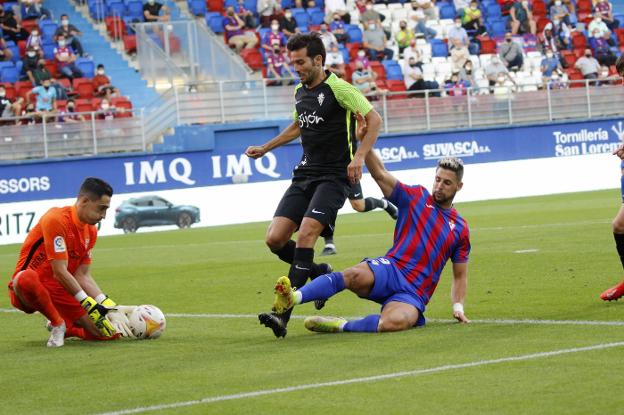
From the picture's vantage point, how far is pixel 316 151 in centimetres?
979

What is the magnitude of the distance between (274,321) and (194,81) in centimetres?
2457

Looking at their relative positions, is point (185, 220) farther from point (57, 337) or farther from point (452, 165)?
point (452, 165)

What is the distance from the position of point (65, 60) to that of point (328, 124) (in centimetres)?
2295

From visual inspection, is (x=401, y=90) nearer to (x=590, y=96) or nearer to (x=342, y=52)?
(x=342, y=52)

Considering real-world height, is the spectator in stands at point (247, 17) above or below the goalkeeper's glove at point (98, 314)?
above

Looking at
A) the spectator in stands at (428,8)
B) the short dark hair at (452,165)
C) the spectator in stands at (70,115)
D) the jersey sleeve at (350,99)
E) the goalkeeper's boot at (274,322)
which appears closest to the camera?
the goalkeeper's boot at (274,322)

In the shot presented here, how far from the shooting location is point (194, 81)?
3266cm

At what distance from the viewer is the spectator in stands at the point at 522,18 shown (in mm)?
38219

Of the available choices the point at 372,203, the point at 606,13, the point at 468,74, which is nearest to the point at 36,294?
the point at 372,203

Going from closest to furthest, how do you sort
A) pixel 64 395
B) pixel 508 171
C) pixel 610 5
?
pixel 64 395 → pixel 508 171 → pixel 610 5

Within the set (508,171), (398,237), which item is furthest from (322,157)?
(508,171)

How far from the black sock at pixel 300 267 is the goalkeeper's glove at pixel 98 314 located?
1428mm

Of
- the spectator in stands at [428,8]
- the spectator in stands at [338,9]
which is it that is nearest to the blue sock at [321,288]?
the spectator in stands at [338,9]

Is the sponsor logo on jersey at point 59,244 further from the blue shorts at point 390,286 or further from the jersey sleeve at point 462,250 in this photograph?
the jersey sleeve at point 462,250
